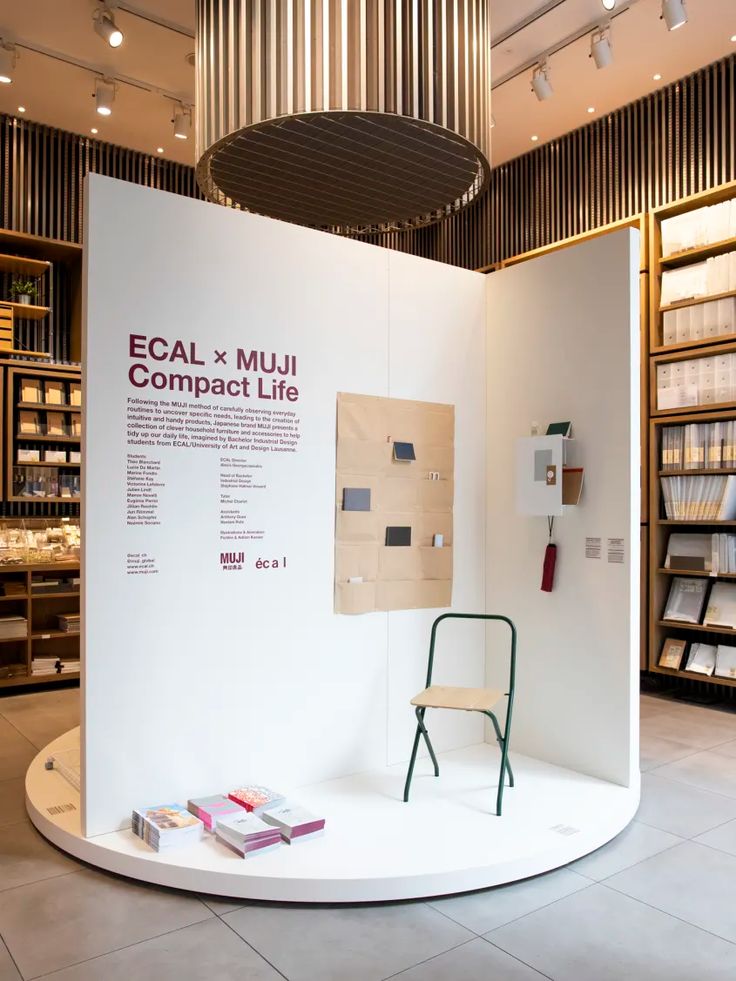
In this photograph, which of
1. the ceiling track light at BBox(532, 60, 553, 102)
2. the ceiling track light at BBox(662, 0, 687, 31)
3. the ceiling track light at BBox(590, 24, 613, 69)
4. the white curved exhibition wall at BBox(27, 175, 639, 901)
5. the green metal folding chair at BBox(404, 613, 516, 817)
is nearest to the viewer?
the white curved exhibition wall at BBox(27, 175, 639, 901)

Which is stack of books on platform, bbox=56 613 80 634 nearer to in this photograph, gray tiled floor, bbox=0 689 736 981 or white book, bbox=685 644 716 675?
gray tiled floor, bbox=0 689 736 981

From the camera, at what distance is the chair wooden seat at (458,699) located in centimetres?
355

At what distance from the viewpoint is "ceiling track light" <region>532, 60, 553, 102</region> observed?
6.24 m

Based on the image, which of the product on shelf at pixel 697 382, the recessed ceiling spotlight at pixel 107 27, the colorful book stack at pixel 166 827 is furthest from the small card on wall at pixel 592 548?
the recessed ceiling spotlight at pixel 107 27

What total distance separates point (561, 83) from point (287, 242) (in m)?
3.98

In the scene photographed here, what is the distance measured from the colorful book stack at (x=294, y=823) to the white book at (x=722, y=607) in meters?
3.78

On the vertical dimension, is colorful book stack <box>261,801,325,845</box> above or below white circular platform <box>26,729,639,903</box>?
above

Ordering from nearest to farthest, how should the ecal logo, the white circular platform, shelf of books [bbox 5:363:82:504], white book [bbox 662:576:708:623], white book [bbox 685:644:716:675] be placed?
the white circular platform → the ecal logo → white book [bbox 685:644:716:675] → white book [bbox 662:576:708:623] → shelf of books [bbox 5:363:82:504]

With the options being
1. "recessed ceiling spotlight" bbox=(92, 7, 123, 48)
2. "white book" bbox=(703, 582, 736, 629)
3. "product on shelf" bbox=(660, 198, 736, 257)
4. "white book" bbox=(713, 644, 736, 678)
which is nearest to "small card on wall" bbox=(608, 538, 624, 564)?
"white book" bbox=(703, 582, 736, 629)

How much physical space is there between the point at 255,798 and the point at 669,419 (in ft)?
14.2

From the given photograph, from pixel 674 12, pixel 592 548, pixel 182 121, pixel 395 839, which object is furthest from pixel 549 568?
pixel 182 121

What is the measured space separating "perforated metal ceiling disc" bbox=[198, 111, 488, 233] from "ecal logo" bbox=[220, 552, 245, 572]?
5.32 feet

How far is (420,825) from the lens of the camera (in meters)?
3.40

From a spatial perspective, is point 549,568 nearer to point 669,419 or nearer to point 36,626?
point 669,419
